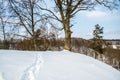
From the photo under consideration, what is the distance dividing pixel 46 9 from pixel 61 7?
1.73 m

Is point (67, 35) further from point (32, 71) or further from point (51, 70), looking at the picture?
point (32, 71)

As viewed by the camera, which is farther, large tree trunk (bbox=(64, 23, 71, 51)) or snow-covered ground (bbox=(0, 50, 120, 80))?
large tree trunk (bbox=(64, 23, 71, 51))

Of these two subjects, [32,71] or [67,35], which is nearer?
[32,71]

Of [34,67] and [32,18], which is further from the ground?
[32,18]

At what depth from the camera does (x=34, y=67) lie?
243 inches

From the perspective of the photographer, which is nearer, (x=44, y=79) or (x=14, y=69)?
(x=44, y=79)

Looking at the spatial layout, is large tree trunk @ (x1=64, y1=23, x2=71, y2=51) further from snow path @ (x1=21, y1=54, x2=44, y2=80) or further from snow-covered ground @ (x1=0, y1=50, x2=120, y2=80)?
snow path @ (x1=21, y1=54, x2=44, y2=80)

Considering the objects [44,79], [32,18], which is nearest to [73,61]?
[44,79]

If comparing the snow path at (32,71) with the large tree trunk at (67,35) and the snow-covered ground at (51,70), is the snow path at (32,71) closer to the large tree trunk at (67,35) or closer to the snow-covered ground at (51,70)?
the snow-covered ground at (51,70)

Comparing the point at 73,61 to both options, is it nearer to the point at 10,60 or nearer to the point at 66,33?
the point at 10,60

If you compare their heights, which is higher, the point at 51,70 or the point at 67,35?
the point at 67,35

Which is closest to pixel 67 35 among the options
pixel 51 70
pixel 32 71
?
pixel 51 70

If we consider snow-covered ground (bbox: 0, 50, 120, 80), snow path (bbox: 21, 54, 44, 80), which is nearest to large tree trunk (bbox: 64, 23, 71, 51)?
snow-covered ground (bbox: 0, 50, 120, 80)

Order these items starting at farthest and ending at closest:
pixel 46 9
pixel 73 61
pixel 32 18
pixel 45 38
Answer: pixel 45 38 → pixel 32 18 → pixel 46 9 → pixel 73 61
